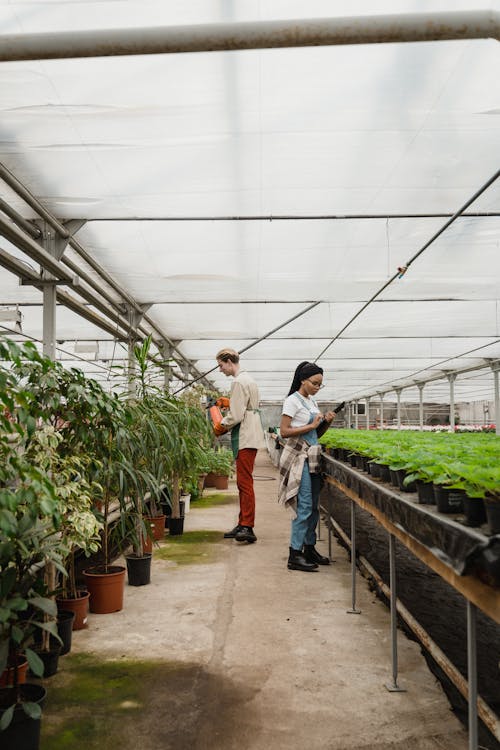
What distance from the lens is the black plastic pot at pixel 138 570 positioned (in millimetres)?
3742

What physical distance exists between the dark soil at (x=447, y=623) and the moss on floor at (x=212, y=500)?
2.32m

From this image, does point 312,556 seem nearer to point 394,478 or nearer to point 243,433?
point 243,433

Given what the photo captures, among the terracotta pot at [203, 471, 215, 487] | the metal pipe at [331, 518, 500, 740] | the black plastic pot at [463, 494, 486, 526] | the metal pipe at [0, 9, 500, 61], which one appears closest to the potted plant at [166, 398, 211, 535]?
the metal pipe at [331, 518, 500, 740]

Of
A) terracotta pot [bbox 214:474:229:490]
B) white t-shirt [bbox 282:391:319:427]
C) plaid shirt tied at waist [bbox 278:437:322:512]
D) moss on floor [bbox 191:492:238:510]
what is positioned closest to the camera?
plaid shirt tied at waist [bbox 278:437:322:512]

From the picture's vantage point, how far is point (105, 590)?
3.22 metres

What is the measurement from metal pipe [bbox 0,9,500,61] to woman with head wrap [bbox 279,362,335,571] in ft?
8.83

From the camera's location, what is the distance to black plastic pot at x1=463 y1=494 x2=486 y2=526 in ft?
6.08

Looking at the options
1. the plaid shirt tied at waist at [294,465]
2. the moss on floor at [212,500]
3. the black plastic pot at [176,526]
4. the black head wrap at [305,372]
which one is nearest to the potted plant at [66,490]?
the plaid shirt tied at waist at [294,465]

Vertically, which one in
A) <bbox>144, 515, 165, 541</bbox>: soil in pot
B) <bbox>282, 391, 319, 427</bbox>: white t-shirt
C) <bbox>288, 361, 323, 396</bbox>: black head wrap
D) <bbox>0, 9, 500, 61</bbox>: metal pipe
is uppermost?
<bbox>0, 9, 500, 61</bbox>: metal pipe

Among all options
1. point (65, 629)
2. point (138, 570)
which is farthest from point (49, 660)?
point (138, 570)

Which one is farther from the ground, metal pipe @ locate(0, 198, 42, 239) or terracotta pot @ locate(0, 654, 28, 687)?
metal pipe @ locate(0, 198, 42, 239)

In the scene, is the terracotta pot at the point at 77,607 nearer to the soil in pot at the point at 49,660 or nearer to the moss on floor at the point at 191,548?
the soil in pot at the point at 49,660

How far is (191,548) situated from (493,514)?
11.3 feet

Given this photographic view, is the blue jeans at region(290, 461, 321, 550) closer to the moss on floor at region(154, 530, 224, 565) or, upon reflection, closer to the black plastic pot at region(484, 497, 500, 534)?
the moss on floor at region(154, 530, 224, 565)
